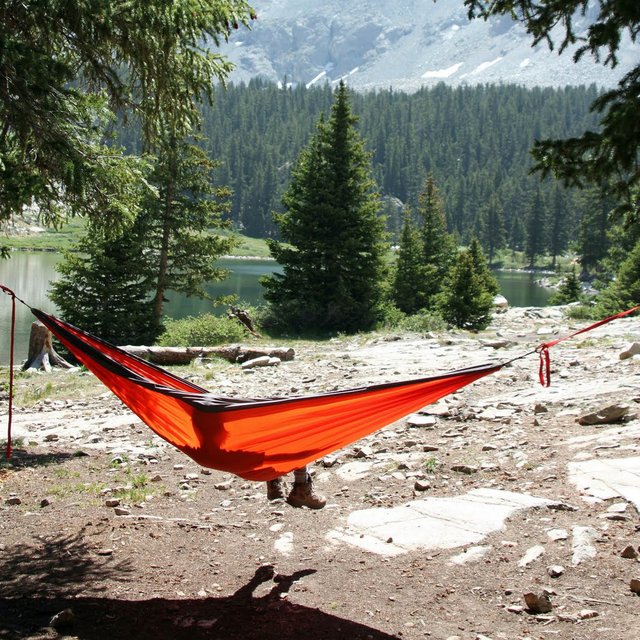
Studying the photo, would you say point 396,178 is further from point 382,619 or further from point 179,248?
point 382,619

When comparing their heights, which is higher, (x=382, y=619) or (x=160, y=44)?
(x=160, y=44)

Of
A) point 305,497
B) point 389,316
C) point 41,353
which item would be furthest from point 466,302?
point 305,497

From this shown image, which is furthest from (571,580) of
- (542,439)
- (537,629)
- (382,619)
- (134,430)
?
(134,430)

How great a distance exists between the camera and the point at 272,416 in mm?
4016

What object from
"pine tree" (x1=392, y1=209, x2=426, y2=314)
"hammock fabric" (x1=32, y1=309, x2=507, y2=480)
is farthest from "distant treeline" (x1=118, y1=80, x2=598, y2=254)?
"hammock fabric" (x1=32, y1=309, x2=507, y2=480)

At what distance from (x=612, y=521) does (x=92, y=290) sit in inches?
731

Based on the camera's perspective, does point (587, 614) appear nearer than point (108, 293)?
Yes

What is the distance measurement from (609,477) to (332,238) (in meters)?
18.6

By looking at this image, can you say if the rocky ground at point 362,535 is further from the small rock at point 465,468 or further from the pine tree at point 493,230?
the pine tree at point 493,230

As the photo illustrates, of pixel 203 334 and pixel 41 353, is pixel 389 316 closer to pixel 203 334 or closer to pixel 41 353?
pixel 203 334

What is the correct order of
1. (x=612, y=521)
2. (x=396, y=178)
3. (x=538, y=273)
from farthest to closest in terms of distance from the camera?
(x=396, y=178), (x=538, y=273), (x=612, y=521)

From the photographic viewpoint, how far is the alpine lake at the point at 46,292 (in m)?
27.6

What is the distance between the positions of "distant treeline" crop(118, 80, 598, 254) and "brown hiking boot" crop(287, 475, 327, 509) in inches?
4049

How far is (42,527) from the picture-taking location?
16.7 ft
